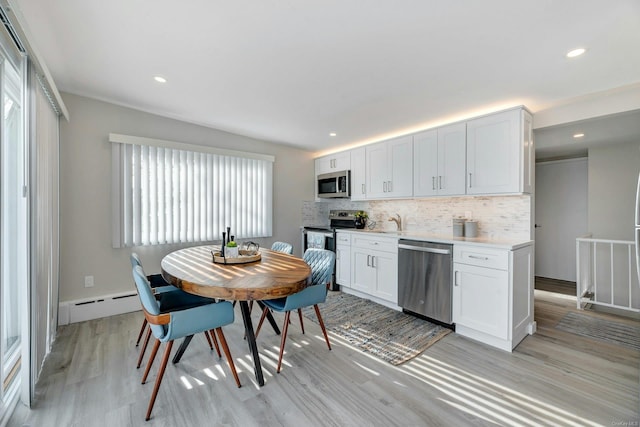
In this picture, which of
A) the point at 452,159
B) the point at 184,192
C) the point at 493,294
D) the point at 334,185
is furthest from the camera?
the point at 334,185

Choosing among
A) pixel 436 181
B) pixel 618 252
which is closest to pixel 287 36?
pixel 436 181

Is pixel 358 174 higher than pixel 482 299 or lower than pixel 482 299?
higher

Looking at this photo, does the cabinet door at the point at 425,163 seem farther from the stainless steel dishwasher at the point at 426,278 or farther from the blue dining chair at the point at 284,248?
the blue dining chair at the point at 284,248

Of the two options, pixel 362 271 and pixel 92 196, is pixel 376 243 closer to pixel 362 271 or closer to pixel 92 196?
pixel 362 271

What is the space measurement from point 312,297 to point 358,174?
2487mm

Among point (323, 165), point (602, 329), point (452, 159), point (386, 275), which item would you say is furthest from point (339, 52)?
point (602, 329)

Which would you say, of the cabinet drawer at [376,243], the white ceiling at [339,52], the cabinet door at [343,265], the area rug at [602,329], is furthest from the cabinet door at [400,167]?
the area rug at [602,329]

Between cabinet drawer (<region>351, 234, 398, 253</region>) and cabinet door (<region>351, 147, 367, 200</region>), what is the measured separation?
0.74 metres

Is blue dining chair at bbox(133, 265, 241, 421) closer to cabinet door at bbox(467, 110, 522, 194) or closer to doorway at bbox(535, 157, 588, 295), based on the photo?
cabinet door at bbox(467, 110, 522, 194)

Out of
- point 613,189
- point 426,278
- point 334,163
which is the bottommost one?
point 426,278

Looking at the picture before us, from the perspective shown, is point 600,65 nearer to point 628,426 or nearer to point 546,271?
point 628,426

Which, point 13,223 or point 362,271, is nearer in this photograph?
point 13,223

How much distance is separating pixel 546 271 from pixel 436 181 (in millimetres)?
3638

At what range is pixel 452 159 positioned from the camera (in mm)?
3102
